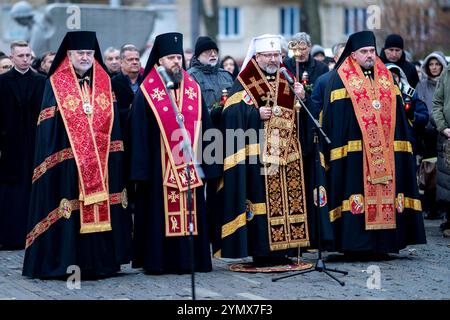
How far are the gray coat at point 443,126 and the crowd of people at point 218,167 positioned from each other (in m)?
1.18

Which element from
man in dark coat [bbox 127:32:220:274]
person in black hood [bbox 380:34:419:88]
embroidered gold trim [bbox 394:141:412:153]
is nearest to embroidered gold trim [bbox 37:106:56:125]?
man in dark coat [bbox 127:32:220:274]

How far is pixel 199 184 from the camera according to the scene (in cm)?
1219

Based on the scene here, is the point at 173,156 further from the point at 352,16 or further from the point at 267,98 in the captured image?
the point at 352,16

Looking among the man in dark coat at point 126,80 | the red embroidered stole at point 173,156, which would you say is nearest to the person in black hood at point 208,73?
the man in dark coat at point 126,80

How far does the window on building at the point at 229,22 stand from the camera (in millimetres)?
55469

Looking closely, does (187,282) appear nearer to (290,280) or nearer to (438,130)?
(290,280)

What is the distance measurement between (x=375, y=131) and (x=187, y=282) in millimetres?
2797

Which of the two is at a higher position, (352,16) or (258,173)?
(352,16)

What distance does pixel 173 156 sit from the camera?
12133 millimetres

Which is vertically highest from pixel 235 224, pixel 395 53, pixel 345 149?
pixel 395 53

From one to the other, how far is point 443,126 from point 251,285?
404 cm

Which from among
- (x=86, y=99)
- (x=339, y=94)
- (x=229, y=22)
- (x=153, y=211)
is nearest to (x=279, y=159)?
(x=339, y=94)

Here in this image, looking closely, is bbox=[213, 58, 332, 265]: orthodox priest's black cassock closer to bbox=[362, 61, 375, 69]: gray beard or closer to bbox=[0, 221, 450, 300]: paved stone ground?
bbox=[0, 221, 450, 300]: paved stone ground
